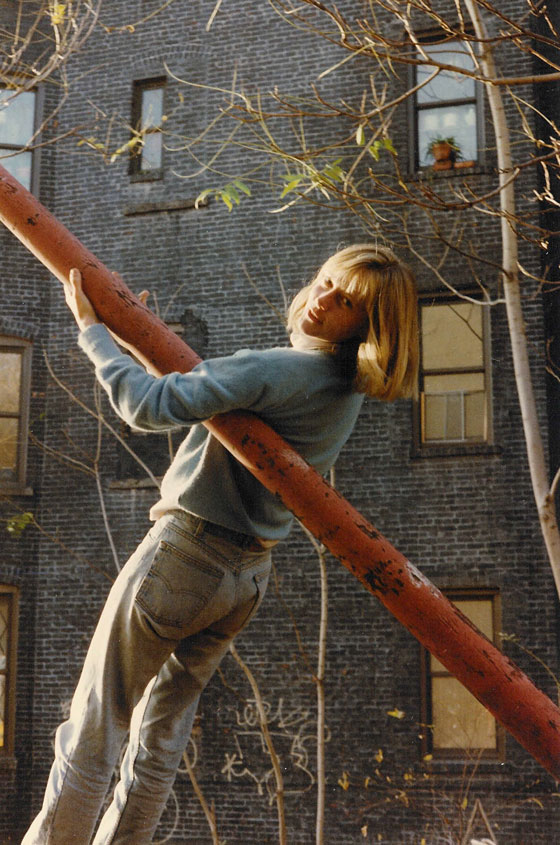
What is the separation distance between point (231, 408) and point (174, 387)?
107 mm

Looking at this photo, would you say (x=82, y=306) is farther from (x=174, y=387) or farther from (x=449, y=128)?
(x=449, y=128)

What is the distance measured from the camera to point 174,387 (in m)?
1.92

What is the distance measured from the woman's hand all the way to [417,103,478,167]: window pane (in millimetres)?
10194

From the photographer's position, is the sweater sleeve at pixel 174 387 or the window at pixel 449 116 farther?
the window at pixel 449 116

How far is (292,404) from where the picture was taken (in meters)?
2.21

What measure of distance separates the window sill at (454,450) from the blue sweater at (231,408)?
8.48m

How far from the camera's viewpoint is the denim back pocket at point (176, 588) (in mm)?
2223

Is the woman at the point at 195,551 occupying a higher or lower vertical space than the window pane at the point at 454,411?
lower

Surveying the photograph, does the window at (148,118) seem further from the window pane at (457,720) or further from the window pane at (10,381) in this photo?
the window pane at (457,720)

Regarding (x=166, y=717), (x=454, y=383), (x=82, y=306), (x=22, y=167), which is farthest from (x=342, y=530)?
(x=22, y=167)

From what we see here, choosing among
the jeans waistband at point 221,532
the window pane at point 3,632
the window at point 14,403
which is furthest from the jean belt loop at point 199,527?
the window at point 14,403

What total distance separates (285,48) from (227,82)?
75 cm

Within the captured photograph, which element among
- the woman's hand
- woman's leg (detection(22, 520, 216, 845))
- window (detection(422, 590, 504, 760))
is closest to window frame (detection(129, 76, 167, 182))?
window (detection(422, 590, 504, 760))

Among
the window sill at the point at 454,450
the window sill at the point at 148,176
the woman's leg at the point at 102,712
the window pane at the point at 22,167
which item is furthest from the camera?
the window pane at the point at 22,167
